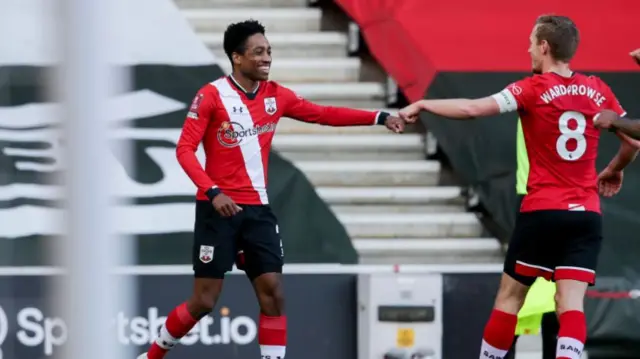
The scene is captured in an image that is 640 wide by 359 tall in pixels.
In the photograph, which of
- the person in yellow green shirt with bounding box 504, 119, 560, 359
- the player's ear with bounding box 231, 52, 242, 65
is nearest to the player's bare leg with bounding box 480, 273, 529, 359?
the person in yellow green shirt with bounding box 504, 119, 560, 359

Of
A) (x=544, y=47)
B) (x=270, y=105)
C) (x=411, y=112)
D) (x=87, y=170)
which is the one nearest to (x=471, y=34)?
(x=270, y=105)

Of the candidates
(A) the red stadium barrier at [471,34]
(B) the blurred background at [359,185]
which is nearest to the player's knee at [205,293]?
(B) the blurred background at [359,185]

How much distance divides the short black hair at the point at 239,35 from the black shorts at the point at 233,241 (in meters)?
0.72

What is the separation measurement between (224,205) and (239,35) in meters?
0.84

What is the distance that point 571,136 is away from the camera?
4.87 meters

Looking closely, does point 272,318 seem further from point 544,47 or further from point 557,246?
point 544,47

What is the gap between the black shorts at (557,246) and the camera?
16.0 ft

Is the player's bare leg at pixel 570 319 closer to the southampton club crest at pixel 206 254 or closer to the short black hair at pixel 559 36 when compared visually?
the short black hair at pixel 559 36

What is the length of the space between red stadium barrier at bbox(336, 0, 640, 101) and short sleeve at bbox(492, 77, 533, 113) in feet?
8.01

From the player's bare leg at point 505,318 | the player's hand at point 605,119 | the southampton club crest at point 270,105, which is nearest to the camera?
the player's hand at point 605,119

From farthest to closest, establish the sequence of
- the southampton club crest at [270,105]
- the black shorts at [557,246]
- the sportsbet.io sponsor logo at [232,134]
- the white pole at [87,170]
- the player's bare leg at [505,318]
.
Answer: the southampton club crest at [270,105] < the sportsbet.io sponsor logo at [232,134] < the player's bare leg at [505,318] < the black shorts at [557,246] < the white pole at [87,170]

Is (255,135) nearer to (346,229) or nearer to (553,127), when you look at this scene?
(553,127)

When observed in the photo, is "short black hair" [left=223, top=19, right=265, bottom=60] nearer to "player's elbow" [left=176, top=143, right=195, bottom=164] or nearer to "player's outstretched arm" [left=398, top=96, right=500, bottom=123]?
"player's elbow" [left=176, top=143, right=195, bottom=164]

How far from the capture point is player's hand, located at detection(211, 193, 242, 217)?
16.4ft
